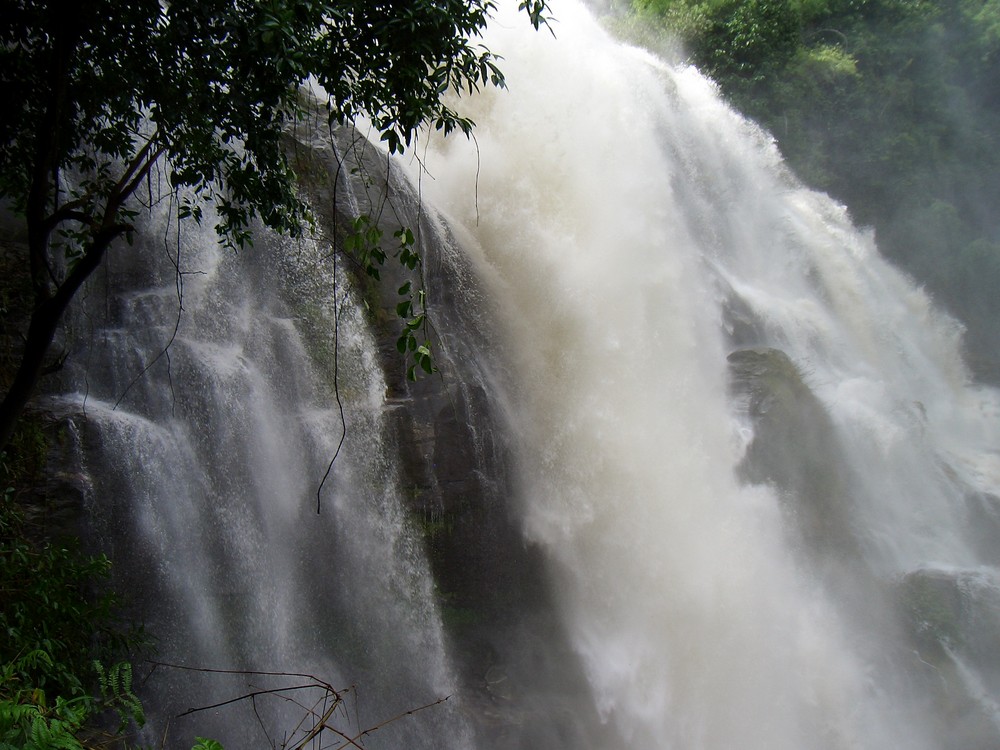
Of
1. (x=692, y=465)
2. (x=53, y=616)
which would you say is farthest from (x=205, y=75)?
(x=692, y=465)

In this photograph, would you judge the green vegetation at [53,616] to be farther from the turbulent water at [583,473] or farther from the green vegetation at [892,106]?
the green vegetation at [892,106]

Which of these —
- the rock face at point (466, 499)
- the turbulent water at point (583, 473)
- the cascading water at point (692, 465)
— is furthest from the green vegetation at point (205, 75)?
the rock face at point (466, 499)

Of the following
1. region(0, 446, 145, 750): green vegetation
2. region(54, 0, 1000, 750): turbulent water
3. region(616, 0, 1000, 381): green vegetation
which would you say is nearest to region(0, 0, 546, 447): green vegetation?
region(54, 0, 1000, 750): turbulent water

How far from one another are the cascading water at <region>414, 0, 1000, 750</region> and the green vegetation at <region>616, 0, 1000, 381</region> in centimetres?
564

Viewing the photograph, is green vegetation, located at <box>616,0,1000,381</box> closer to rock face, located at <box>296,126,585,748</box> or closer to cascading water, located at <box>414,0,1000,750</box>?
cascading water, located at <box>414,0,1000,750</box>

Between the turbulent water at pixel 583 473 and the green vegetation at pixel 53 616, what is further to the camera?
the turbulent water at pixel 583 473

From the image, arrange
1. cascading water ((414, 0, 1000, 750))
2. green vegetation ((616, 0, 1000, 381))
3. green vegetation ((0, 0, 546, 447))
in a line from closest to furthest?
green vegetation ((0, 0, 546, 447)) < cascading water ((414, 0, 1000, 750)) < green vegetation ((616, 0, 1000, 381))

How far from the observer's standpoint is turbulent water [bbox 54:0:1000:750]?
6.62 meters

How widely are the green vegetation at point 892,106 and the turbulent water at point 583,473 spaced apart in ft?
15.5

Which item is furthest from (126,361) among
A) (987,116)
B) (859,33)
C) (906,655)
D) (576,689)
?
(987,116)

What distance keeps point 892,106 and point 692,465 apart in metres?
14.8

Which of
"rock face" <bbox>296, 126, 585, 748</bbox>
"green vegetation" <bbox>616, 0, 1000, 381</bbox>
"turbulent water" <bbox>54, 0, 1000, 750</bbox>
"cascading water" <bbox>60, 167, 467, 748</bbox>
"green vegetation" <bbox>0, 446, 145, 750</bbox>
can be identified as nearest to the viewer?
"green vegetation" <bbox>0, 446, 145, 750</bbox>

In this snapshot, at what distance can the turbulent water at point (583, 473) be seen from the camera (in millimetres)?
6625

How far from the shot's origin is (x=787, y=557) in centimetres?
1038
